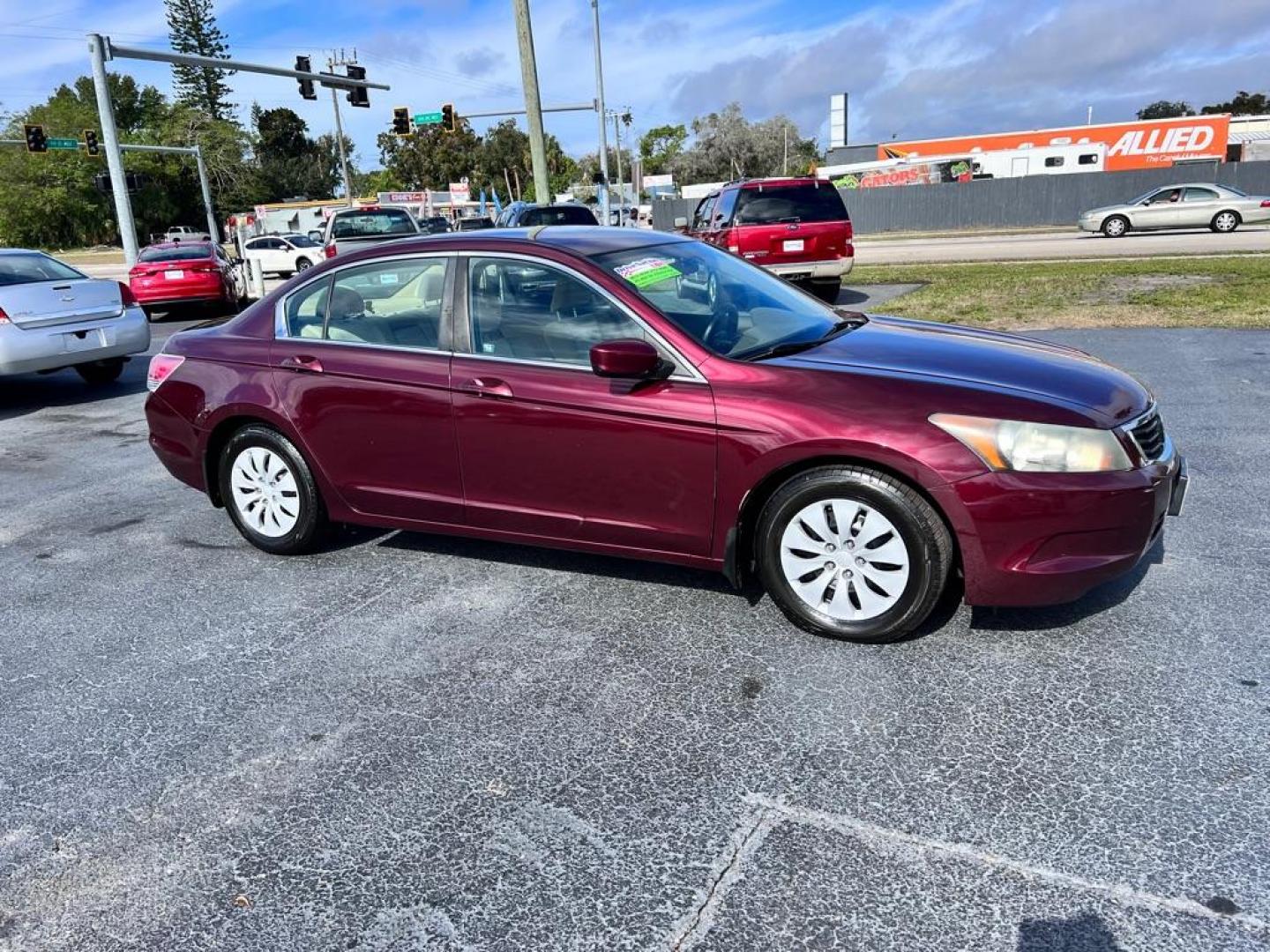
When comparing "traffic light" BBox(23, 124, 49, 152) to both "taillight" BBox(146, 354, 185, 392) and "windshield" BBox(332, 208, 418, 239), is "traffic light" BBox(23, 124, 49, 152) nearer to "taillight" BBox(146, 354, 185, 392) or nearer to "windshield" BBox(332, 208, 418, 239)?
"windshield" BBox(332, 208, 418, 239)

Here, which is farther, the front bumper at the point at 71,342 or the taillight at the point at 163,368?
the front bumper at the point at 71,342

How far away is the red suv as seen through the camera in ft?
45.0

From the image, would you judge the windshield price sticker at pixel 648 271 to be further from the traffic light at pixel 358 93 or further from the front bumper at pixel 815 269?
the traffic light at pixel 358 93

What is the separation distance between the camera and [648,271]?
14.5 feet

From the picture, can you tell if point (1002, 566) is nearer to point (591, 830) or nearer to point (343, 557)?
point (591, 830)

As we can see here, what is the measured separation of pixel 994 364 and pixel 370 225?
58.4 ft

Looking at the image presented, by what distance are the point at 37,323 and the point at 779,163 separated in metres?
88.8

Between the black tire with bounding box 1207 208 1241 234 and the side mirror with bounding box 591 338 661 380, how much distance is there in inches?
1152

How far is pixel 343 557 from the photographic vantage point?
516cm

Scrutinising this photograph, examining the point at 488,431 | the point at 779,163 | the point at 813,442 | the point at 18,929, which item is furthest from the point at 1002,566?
the point at 779,163

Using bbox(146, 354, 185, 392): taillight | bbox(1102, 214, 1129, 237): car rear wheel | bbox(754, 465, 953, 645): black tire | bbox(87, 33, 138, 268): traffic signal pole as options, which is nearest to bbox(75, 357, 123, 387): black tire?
bbox(146, 354, 185, 392): taillight

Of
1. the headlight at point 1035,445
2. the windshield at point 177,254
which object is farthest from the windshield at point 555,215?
the headlight at point 1035,445

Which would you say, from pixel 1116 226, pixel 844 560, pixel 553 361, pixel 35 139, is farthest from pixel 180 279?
pixel 1116 226

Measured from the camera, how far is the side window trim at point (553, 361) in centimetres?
398
